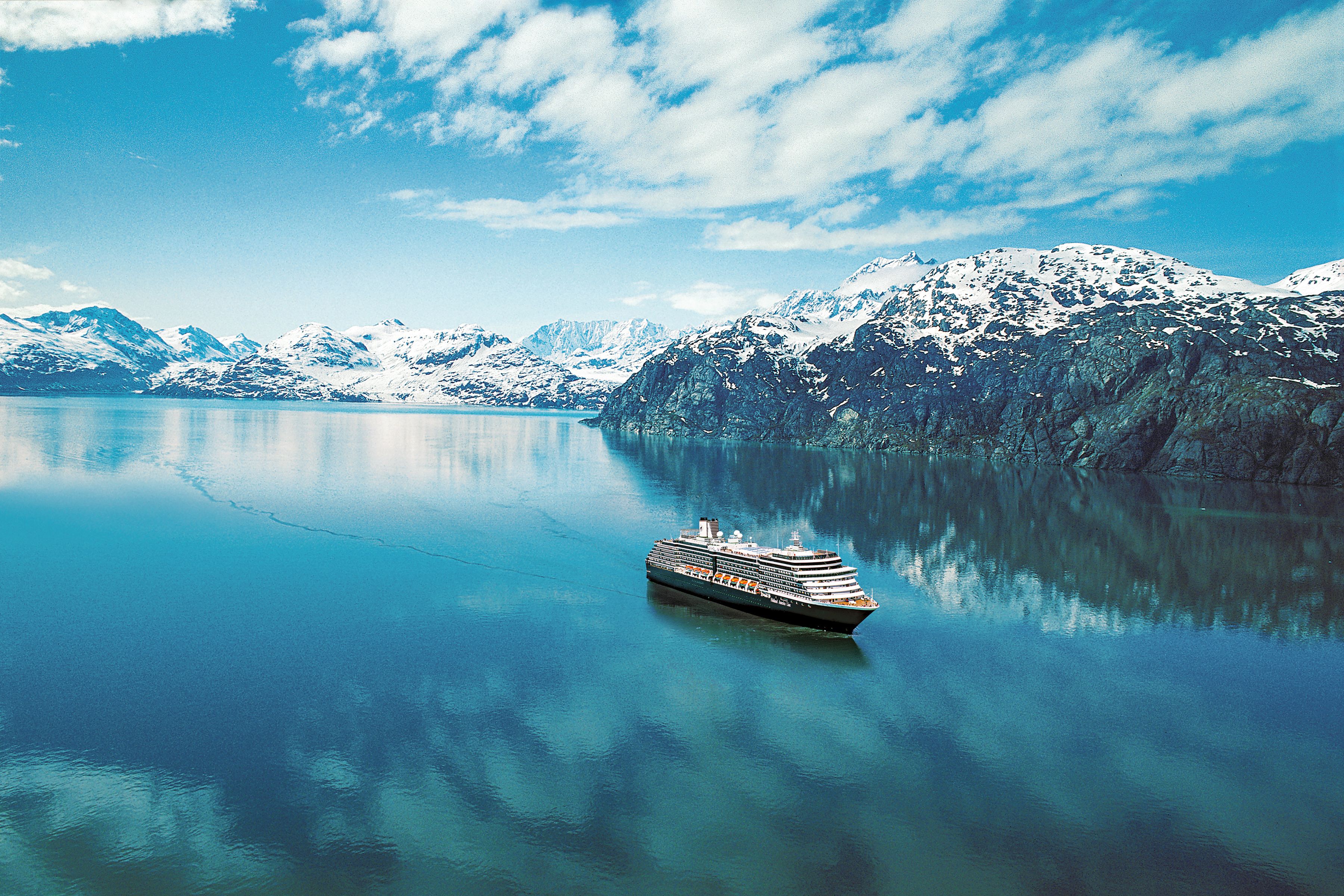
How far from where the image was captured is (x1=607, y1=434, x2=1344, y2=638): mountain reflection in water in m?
72.7

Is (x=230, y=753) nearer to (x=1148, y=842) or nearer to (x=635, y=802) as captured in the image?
(x=635, y=802)

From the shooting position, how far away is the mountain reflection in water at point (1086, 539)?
72.7m

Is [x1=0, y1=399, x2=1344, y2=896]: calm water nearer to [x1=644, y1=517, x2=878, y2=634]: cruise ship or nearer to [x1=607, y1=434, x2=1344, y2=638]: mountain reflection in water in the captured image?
[x1=607, y1=434, x2=1344, y2=638]: mountain reflection in water

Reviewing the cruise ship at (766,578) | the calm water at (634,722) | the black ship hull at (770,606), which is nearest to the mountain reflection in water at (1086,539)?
the calm water at (634,722)

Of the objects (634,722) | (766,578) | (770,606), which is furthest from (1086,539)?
(634,722)

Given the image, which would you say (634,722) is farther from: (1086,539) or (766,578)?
(1086,539)

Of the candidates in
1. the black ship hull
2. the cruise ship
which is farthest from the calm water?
the cruise ship

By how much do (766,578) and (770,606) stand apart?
256cm

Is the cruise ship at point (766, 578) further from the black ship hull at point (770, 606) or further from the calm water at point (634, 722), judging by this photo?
the calm water at point (634, 722)

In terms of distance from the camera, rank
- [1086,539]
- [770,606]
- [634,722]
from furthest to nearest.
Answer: [1086,539]
[770,606]
[634,722]

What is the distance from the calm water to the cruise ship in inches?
81.6

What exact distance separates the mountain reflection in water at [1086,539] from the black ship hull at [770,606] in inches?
596

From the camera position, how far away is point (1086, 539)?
105375mm

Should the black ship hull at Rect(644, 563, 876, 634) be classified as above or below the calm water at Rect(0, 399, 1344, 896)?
above
